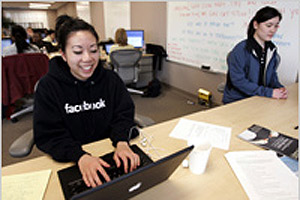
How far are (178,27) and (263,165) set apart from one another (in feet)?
9.82

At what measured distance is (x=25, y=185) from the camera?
0.73 meters

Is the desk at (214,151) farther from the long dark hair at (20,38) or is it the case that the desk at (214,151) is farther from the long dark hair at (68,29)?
the long dark hair at (20,38)

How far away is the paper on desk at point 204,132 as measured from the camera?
1.03m

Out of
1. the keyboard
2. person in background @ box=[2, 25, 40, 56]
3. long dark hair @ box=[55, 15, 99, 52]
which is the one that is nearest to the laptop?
the keyboard

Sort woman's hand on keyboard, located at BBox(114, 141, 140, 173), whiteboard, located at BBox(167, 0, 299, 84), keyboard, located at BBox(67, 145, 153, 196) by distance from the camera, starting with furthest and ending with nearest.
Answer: whiteboard, located at BBox(167, 0, 299, 84) → woman's hand on keyboard, located at BBox(114, 141, 140, 173) → keyboard, located at BBox(67, 145, 153, 196)

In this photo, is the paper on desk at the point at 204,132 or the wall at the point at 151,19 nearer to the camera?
the paper on desk at the point at 204,132

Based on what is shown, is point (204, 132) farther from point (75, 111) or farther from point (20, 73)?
point (20, 73)

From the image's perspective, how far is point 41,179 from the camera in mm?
758

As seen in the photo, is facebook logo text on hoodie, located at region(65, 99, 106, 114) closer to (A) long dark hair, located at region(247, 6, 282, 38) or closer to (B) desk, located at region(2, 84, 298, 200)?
(B) desk, located at region(2, 84, 298, 200)

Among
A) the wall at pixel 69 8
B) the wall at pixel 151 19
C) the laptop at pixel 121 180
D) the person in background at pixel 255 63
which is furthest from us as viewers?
the wall at pixel 69 8

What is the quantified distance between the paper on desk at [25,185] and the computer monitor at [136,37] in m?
3.62

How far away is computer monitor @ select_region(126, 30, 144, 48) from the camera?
405cm

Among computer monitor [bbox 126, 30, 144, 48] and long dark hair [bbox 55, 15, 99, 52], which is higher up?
computer monitor [bbox 126, 30, 144, 48]

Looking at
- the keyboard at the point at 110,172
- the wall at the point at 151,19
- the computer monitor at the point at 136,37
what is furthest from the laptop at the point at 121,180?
the computer monitor at the point at 136,37
